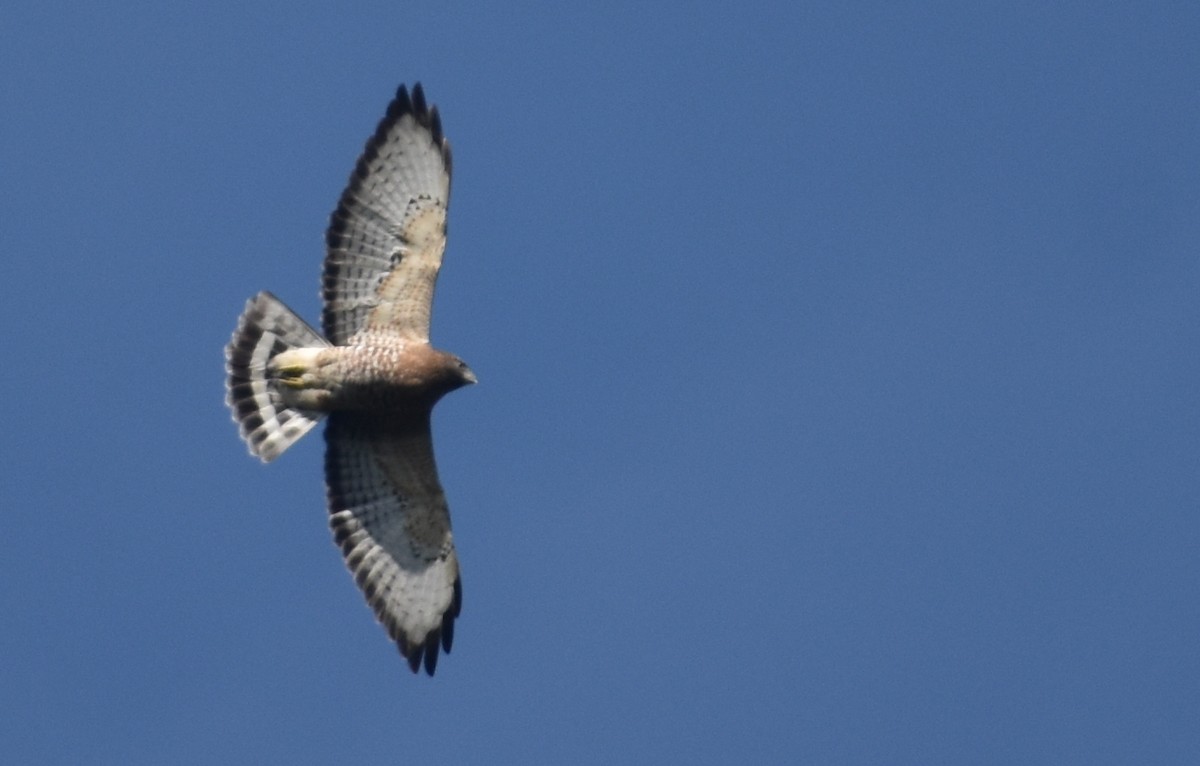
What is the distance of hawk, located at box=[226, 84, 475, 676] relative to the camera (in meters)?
12.3

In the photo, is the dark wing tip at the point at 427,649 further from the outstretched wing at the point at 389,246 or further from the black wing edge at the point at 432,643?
the outstretched wing at the point at 389,246

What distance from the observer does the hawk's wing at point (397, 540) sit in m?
12.7

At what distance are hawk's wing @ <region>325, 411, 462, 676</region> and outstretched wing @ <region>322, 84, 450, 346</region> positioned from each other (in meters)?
0.76

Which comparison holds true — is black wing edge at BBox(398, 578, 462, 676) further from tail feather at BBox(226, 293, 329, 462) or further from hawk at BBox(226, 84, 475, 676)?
tail feather at BBox(226, 293, 329, 462)

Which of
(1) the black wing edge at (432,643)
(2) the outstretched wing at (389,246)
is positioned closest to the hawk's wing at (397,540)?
(1) the black wing edge at (432,643)

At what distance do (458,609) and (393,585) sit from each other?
1.55 ft

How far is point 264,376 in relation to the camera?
12594 millimetres

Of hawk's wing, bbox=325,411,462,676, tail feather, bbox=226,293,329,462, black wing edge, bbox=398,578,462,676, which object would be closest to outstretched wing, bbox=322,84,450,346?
tail feather, bbox=226,293,329,462

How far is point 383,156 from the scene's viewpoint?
12516mm

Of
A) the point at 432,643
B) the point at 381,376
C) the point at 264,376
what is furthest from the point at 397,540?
the point at 264,376

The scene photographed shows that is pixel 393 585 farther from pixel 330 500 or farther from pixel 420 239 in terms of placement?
pixel 420 239

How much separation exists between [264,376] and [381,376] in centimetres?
92

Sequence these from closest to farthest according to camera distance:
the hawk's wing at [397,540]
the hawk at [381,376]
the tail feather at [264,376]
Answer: the hawk at [381,376] → the tail feather at [264,376] → the hawk's wing at [397,540]

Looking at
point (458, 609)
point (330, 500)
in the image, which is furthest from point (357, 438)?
point (458, 609)
